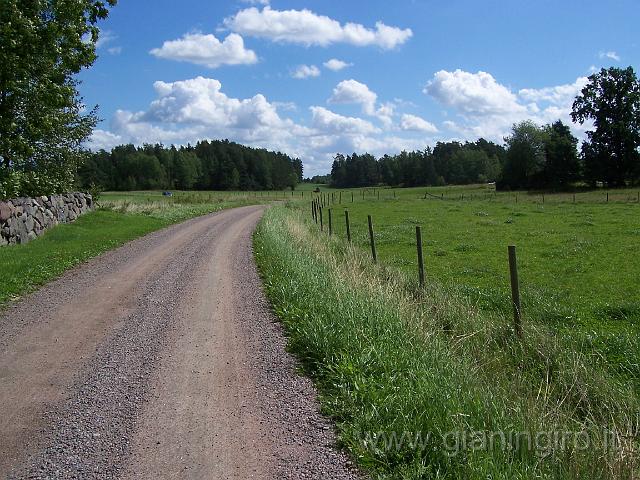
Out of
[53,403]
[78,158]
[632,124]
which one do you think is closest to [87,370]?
[53,403]

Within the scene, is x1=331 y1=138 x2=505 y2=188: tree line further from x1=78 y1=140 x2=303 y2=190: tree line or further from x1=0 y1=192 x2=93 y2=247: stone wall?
x1=0 y1=192 x2=93 y2=247: stone wall

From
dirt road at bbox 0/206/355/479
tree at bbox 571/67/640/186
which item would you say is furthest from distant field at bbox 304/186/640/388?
tree at bbox 571/67/640/186

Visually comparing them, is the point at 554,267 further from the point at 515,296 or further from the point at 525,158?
the point at 525,158

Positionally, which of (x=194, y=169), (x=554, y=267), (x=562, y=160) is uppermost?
(x=194, y=169)

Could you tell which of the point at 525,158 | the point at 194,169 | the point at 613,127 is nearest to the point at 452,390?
the point at 613,127

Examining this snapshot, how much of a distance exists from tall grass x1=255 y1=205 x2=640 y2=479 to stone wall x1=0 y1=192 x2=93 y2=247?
12.1 meters

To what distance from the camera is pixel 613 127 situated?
68.8 metres

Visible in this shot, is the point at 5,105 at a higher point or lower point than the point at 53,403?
higher

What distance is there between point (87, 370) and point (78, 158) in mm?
24131

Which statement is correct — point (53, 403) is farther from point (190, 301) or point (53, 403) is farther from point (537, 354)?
point (537, 354)

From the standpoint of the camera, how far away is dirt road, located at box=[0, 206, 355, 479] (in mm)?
4219

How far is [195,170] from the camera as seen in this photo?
134250 millimetres

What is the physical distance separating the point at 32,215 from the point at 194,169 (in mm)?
117384

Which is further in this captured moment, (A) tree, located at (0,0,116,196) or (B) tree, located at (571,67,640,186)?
(B) tree, located at (571,67,640,186)
